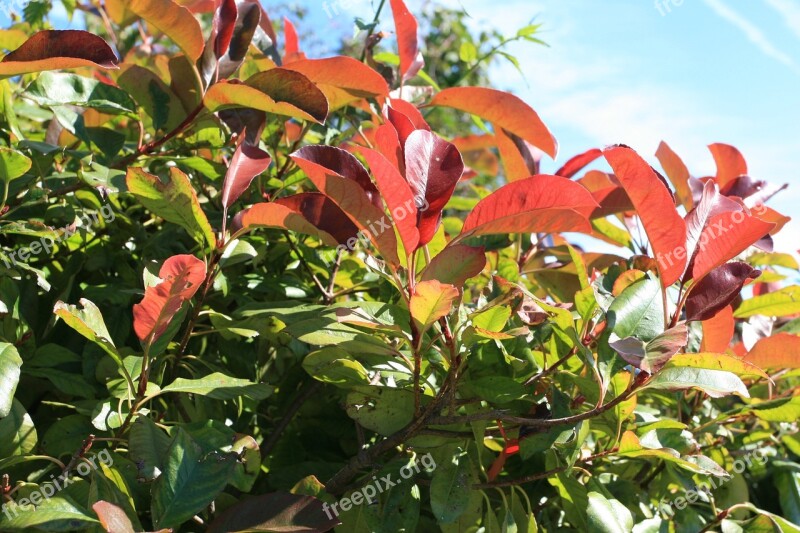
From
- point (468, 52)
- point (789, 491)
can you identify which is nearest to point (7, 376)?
point (468, 52)

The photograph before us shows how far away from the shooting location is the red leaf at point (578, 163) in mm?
1767

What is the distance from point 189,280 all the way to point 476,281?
0.83 m

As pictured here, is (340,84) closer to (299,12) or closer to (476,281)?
(476,281)

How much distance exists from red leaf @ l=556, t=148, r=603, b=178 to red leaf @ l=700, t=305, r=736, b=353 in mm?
512

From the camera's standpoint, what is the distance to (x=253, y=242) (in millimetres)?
1543

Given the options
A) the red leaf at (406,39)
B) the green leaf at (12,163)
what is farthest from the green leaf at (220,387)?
the red leaf at (406,39)

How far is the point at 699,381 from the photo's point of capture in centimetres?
111

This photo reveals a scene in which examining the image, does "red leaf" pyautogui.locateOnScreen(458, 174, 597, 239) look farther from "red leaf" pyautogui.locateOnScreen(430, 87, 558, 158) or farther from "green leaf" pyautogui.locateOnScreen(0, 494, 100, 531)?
"green leaf" pyautogui.locateOnScreen(0, 494, 100, 531)

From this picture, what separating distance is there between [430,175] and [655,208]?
345 millimetres

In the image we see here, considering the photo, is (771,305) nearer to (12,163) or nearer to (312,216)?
(312,216)

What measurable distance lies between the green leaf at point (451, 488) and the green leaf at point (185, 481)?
33cm

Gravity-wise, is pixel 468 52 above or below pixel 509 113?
above
